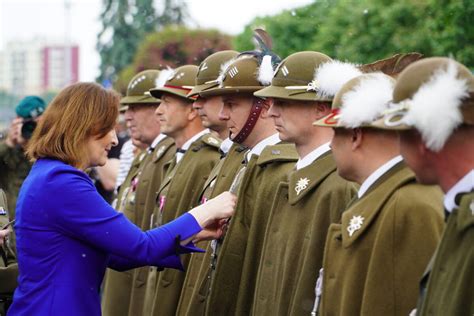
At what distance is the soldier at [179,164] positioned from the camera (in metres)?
7.71

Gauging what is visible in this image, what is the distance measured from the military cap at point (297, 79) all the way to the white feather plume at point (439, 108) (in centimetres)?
178

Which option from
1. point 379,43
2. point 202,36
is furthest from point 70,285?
point 202,36

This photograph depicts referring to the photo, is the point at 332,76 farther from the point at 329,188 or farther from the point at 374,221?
the point at 374,221

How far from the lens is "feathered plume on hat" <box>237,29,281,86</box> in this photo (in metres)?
6.45

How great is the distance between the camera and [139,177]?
9.70 meters

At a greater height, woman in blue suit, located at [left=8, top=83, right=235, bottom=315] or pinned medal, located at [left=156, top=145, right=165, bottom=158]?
woman in blue suit, located at [left=8, top=83, right=235, bottom=315]

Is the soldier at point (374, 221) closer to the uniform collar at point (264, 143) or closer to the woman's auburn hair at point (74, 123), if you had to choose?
the woman's auburn hair at point (74, 123)

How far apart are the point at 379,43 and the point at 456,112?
1492 cm

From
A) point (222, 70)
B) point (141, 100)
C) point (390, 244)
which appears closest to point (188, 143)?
point (222, 70)

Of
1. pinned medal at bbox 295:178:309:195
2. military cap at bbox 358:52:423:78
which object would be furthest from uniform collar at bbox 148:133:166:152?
military cap at bbox 358:52:423:78

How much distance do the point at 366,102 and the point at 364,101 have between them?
0.04ft

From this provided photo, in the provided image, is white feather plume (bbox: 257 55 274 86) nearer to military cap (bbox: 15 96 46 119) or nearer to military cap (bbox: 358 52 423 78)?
military cap (bbox: 358 52 423 78)

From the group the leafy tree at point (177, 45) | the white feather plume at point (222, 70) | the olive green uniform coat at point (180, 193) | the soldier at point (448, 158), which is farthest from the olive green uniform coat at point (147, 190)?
the leafy tree at point (177, 45)

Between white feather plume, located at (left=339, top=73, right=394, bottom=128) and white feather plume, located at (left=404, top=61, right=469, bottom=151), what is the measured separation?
1.89 ft
